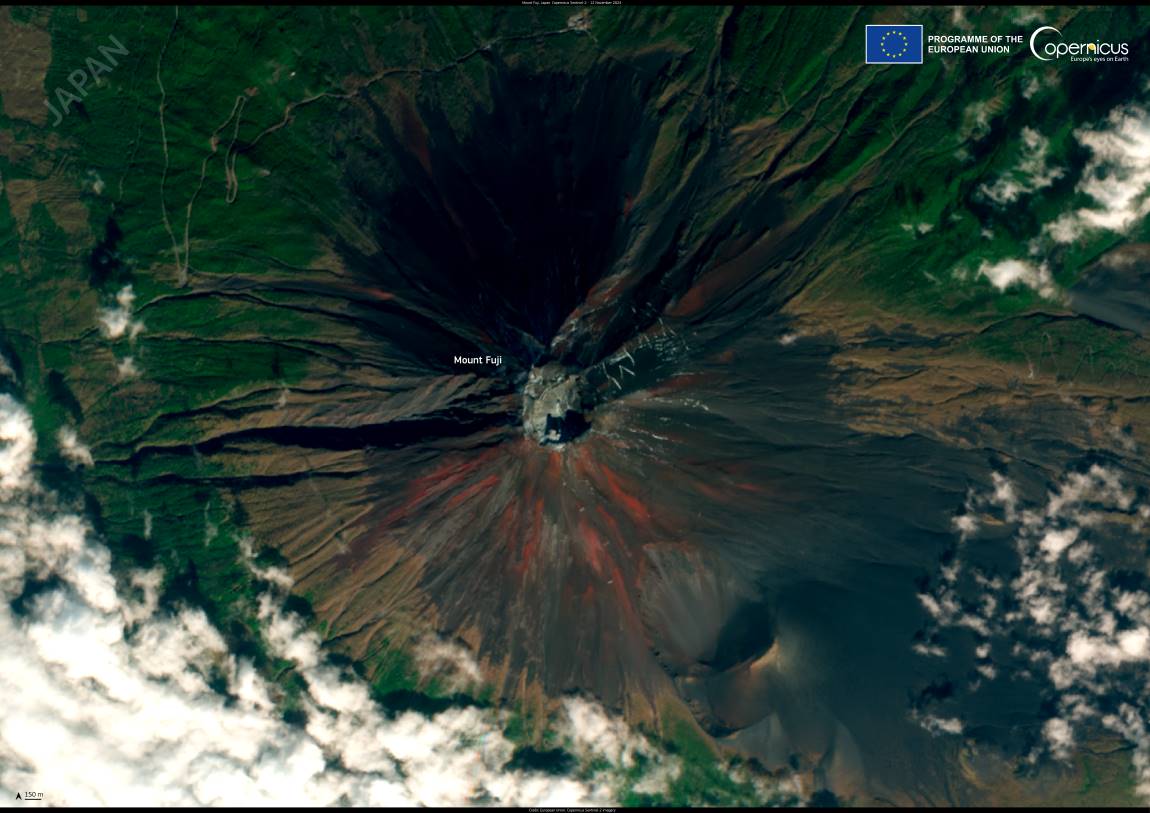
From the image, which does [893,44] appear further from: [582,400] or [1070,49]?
[582,400]

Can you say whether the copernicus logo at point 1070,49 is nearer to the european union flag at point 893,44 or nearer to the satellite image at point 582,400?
the satellite image at point 582,400

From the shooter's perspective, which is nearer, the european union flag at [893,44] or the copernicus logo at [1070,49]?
the copernicus logo at [1070,49]

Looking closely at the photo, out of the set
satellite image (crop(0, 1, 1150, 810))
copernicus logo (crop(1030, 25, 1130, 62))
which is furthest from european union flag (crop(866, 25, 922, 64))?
copernicus logo (crop(1030, 25, 1130, 62))

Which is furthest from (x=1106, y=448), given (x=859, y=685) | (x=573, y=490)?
(x=573, y=490)

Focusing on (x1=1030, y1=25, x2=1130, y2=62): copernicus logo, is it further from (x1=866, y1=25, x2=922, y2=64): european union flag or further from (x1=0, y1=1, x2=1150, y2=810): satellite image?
(x1=866, y1=25, x2=922, y2=64): european union flag

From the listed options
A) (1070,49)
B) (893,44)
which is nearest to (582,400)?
(893,44)

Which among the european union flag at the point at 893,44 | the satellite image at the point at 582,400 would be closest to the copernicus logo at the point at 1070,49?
the satellite image at the point at 582,400

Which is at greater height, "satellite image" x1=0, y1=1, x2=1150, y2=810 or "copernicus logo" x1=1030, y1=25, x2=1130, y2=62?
"copernicus logo" x1=1030, y1=25, x2=1130, y2=62
